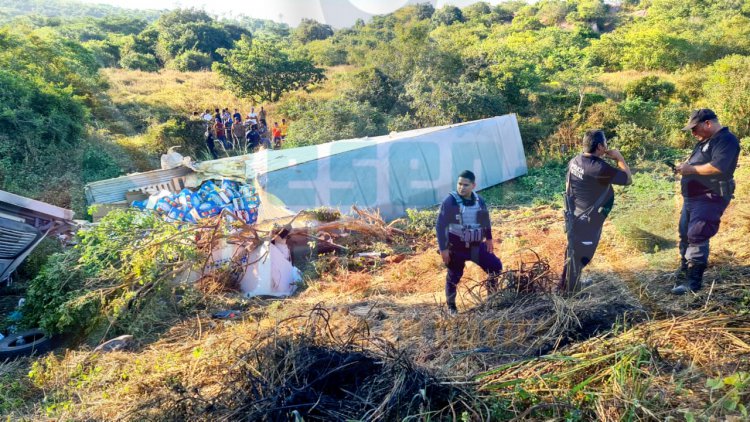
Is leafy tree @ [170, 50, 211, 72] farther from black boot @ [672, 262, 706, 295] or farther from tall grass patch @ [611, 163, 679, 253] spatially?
black boot @ [672, 262, 706, 295]

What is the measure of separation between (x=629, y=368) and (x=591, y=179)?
1.51m

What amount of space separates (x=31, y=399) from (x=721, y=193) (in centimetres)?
519

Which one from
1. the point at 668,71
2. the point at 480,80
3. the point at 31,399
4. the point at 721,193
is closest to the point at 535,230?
the point at 721,193

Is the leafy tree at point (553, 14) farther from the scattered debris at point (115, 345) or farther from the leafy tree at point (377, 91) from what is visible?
the scattered debris at point (115, 345)

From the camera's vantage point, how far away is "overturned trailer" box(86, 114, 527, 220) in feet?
25.0

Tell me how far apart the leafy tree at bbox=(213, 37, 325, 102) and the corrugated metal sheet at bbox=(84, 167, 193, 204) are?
9.07 meters

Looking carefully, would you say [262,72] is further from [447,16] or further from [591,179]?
[447,16]

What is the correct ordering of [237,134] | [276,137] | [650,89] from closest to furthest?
[237,134]
[276,137]
[650,89]

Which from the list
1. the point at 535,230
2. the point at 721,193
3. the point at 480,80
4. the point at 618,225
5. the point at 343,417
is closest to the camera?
the point at 343,417

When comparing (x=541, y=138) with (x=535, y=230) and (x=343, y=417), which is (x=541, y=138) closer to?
(x=535, y=230)

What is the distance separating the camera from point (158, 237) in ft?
17.0

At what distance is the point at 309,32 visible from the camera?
3553cm

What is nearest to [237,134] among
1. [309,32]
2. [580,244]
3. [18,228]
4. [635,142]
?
[18,228]

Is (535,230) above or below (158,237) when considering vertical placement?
below
